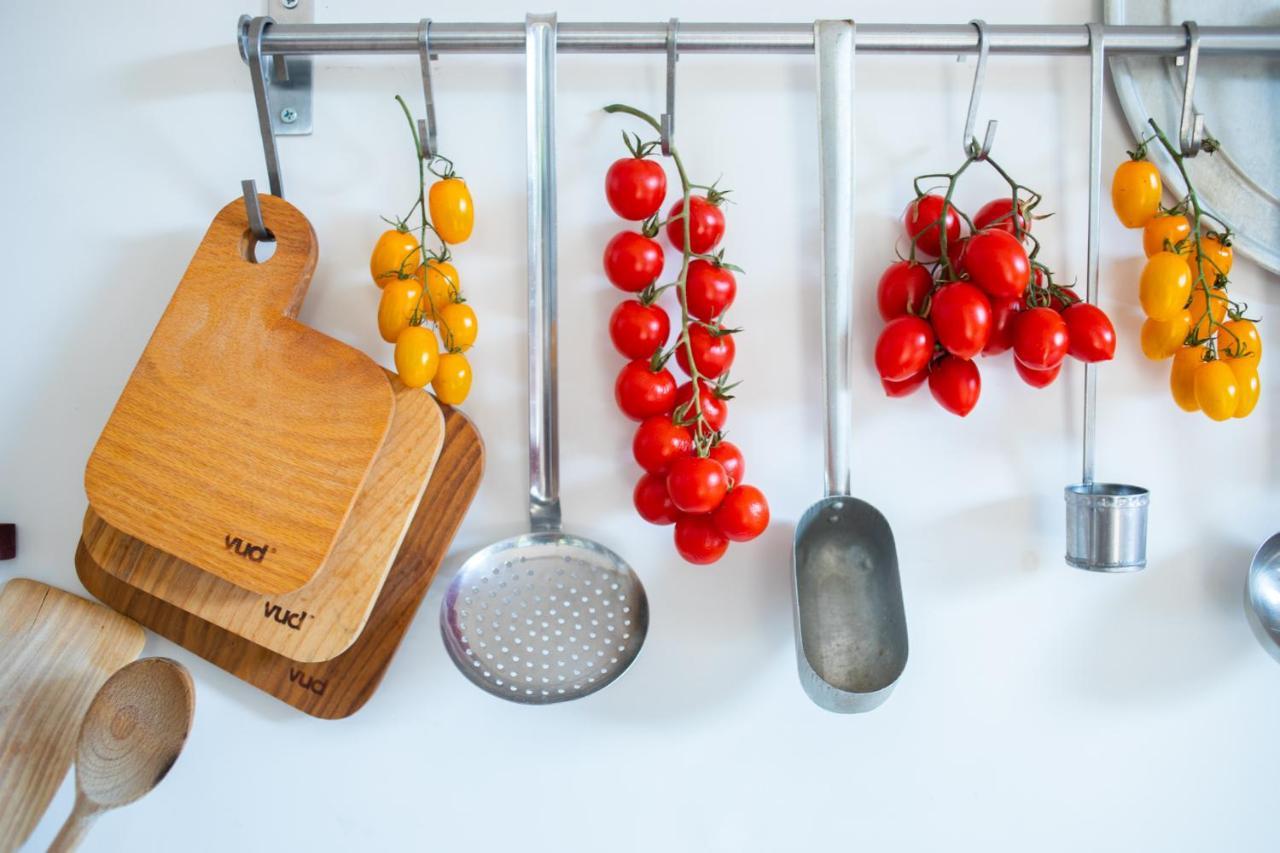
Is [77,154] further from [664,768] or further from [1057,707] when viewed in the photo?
[1057,707]

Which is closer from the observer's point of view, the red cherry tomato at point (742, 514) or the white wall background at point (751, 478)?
the red cherry tomato at point (742, 514)

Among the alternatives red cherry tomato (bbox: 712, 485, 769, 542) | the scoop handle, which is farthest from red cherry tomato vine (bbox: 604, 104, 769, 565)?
the scoop handle

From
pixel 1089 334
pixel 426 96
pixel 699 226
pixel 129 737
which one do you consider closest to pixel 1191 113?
pixel 1089 334

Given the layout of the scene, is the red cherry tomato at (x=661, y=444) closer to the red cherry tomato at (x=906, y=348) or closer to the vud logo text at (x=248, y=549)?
the red cherry tomato at (x=906, y=348)

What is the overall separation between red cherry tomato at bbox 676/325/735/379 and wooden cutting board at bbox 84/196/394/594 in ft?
0.85

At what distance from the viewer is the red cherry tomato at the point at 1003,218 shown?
76 cm

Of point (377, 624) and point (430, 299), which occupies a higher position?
point (430, 299)

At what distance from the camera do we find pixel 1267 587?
82 centimetres

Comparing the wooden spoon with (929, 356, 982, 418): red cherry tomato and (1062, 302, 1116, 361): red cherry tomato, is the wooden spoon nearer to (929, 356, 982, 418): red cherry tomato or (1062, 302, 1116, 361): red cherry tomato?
(929, 356, 982, 418): red cherry tomato

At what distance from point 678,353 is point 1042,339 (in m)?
0.31

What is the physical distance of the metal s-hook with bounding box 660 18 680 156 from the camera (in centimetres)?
75

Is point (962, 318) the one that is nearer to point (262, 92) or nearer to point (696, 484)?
point (696, 484)

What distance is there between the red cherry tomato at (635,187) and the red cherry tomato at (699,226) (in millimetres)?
26

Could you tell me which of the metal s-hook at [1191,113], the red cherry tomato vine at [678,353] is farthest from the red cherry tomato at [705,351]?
the metal s-hook at [1191,113]
